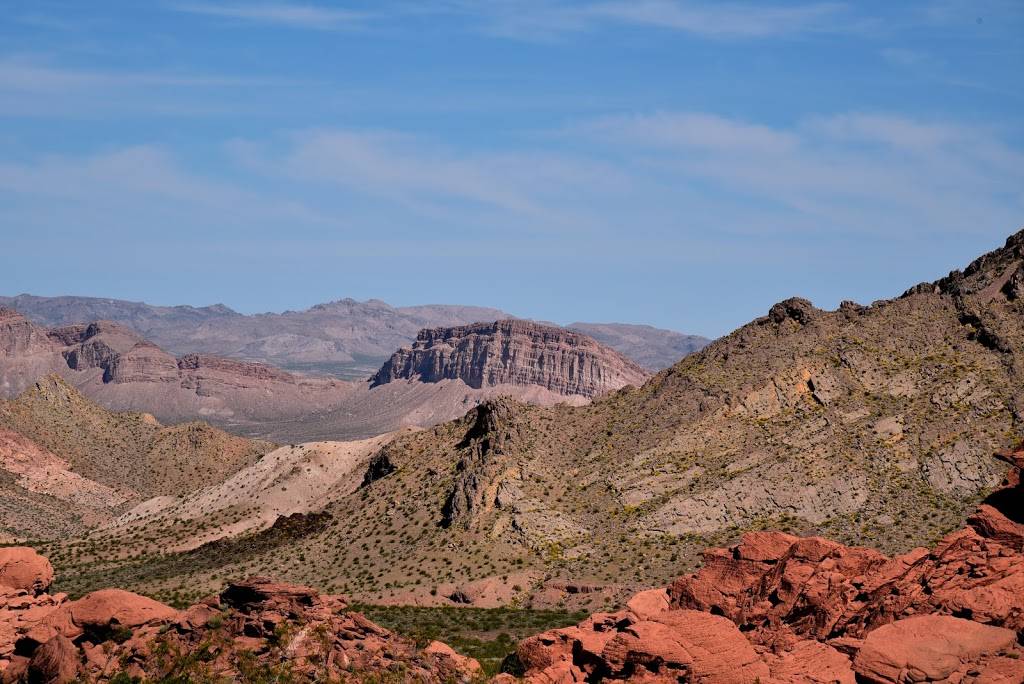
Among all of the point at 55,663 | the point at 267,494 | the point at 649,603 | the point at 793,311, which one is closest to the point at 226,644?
the point at 55,663

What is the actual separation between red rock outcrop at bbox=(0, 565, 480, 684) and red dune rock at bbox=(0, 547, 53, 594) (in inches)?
163

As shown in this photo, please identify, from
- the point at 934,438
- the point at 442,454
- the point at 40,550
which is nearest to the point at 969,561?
the point at 934,438

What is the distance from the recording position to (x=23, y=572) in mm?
47125

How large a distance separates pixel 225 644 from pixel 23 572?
1131 cm

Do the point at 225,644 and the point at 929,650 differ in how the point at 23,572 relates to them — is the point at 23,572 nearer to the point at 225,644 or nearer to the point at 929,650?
the point at 225,644

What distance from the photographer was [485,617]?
74.4 metres

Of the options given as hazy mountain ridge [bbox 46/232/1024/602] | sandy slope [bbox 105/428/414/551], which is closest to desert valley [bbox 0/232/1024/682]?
hazy mountain ridge [bbox 46/232/1024/602]

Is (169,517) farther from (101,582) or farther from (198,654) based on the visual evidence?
(198,654)

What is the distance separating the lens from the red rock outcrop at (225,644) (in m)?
39.3

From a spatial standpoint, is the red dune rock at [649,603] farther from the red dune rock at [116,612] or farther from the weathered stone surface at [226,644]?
the red dune rock at [116,612]

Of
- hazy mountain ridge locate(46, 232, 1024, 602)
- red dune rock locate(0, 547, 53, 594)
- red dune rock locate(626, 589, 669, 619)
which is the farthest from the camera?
hazy mountain ridge locate(46, 232, 1024, 602)

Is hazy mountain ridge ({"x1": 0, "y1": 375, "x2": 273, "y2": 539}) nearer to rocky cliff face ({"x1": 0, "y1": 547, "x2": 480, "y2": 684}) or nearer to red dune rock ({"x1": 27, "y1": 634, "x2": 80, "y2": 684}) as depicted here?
rocky cliff face ({"x1": 0, "y1": 547, "x2": 480, "y2": 684})

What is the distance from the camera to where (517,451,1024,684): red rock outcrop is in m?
39.5

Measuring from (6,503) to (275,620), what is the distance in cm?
10195
